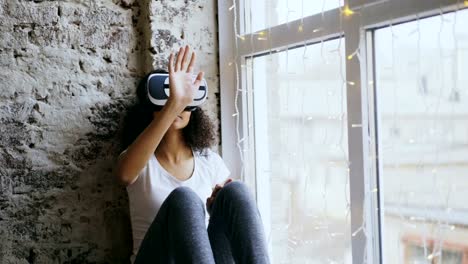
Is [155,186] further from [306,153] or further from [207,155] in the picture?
[306,153]

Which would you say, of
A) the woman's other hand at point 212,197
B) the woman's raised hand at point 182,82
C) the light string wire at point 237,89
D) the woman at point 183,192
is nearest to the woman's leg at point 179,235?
the woman at point 183,192

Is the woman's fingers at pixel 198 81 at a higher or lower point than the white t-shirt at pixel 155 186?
higher

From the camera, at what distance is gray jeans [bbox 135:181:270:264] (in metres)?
1.55

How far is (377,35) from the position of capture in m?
1.67

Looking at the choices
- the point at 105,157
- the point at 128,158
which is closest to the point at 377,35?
the point at 128,158

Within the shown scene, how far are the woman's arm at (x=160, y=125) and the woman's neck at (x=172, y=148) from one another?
17 centimetres

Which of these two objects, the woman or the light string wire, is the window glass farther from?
the woman

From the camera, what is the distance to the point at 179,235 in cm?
156

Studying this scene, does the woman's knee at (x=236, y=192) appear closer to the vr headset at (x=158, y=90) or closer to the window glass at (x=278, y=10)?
the vr headset at (x=158, y=90)

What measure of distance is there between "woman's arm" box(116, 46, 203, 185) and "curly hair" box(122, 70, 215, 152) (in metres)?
0.22

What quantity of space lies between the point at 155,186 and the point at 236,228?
427 mm

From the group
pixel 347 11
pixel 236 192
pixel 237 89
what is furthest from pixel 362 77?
pixel 237 89

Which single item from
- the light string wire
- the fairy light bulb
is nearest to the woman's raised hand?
the light string wire

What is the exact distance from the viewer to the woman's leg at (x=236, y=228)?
5.25ft
